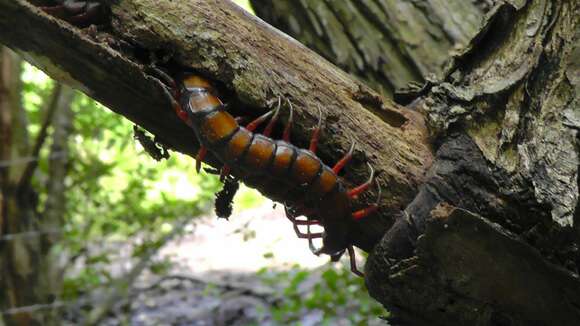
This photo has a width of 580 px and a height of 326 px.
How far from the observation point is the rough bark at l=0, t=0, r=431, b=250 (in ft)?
4.94

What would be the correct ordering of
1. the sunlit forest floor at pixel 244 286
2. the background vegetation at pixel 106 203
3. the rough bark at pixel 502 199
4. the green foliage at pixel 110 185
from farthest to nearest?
the green foliage at pixel 110 185
the background vegetation at pixel 106 203
the sunlit forest floor at pixel 244 286
the rough bark at pixel 502 199

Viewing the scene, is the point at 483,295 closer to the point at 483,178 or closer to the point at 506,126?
the point at 483,178

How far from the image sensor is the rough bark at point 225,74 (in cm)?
151

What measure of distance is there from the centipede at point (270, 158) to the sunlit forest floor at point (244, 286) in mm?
996

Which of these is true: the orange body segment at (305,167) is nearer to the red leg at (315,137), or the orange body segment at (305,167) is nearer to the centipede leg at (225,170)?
the red leg at (315,137)

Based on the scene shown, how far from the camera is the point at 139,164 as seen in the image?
4.25m

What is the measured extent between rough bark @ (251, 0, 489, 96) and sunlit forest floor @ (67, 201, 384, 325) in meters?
0.84

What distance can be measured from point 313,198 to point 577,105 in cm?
67

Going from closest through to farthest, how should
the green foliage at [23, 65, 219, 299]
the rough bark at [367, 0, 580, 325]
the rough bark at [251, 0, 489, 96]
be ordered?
the rough bark at [367, 0, 580, 325], the rough bark at [251, 0, 489, 96], the green foliage at [23, 65, 219, 299]

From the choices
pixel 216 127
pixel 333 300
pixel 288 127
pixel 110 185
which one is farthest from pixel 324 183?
pixel 110 185

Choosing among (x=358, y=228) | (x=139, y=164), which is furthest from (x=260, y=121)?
(x=139, y=164)

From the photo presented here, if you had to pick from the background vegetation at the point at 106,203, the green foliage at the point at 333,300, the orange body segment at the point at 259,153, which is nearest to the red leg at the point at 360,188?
the orange body segment at the point at 259,153

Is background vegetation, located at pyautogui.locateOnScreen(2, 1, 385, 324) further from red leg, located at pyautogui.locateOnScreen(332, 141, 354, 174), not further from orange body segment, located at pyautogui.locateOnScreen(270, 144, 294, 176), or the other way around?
orange body segment, located at pyautogui.locateOnScreen(270, 144, 294, 176)

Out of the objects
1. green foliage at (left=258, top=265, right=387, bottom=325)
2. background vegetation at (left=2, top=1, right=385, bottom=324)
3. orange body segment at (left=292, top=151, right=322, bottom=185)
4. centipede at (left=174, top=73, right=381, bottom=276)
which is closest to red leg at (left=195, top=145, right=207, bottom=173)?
centipede at (left=174, top=73, right=381, bottom=276)
